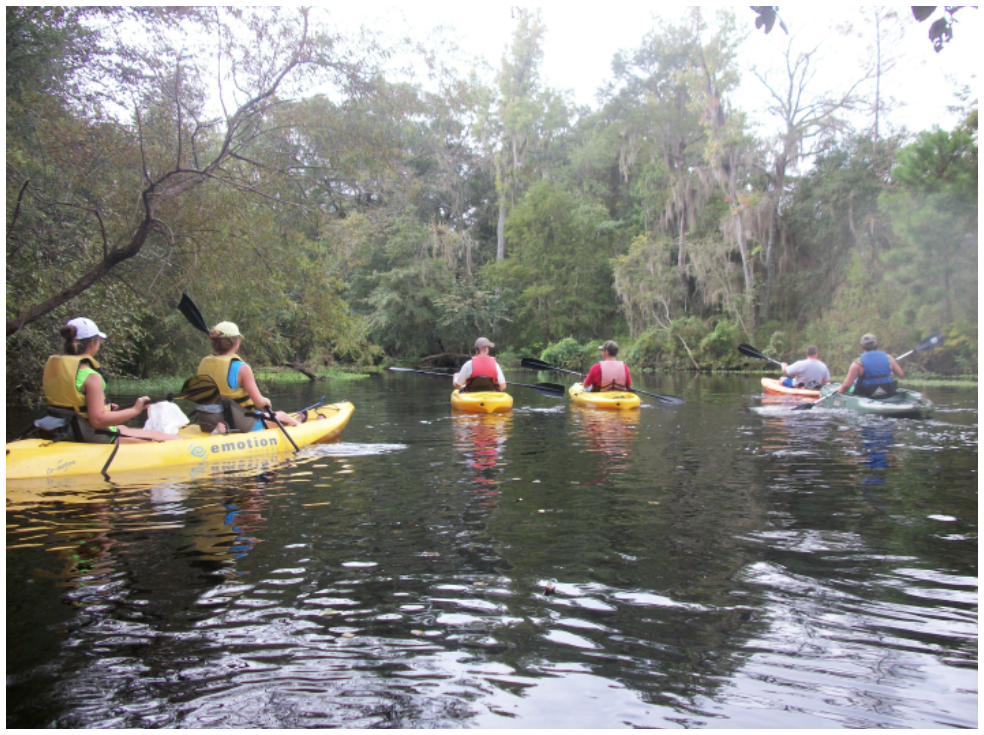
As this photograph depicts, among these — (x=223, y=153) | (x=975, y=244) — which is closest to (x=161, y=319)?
(x=223, y=153)

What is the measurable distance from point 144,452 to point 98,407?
0.72 m

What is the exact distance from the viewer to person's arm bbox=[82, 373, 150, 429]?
6.41 m

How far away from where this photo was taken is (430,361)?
36562 mm

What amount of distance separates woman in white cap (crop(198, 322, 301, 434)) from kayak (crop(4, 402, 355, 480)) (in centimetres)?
19

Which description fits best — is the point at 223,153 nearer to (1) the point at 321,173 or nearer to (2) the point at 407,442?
(1) the point at 321,173

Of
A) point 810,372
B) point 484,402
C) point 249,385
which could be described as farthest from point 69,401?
point 810,372

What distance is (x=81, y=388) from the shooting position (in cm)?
652

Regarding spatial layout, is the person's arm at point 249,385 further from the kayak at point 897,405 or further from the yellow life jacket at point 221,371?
the kayak at point 897,405

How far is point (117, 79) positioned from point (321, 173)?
289 cm

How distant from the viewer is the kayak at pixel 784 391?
46.8ft

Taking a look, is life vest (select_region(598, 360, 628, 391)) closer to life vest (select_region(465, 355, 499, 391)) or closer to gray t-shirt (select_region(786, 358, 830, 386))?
life vest (select_region(465, 355, 499, 391))

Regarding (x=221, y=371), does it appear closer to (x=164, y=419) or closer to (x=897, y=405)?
(x=164, y=419)

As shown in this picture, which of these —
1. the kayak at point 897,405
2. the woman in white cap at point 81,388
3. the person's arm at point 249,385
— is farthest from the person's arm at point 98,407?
the kayak at point 897,405

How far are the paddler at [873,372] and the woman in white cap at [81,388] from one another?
32.2ft
